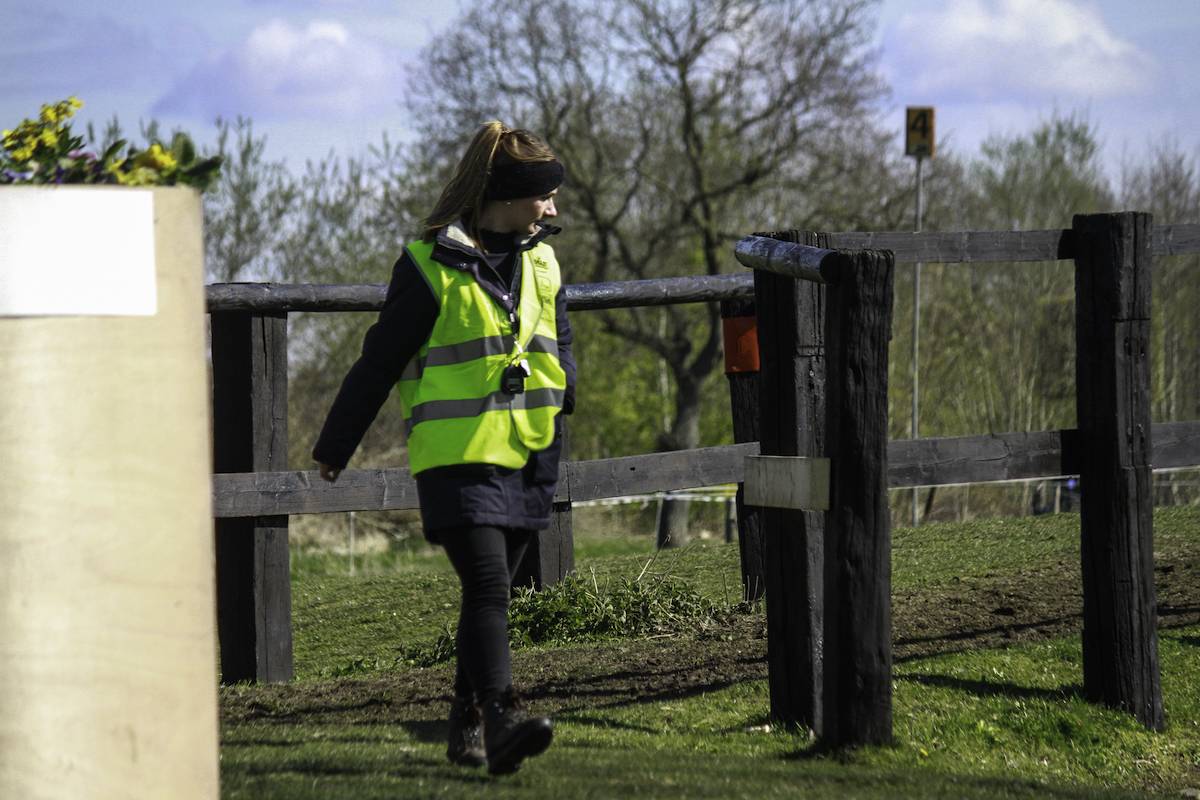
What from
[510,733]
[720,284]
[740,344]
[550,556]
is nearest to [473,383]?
[510,733]

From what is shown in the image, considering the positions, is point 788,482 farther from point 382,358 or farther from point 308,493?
point 308,493

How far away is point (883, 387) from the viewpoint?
13.9 feet

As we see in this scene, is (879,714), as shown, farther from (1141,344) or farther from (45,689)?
(45,689)

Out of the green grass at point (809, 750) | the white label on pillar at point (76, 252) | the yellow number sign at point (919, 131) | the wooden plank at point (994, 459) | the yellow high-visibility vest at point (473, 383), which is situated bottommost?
the green grass at point (809, 750)

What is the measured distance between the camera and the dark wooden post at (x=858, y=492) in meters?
4.17

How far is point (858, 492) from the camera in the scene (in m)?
4.19

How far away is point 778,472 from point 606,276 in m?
28.3

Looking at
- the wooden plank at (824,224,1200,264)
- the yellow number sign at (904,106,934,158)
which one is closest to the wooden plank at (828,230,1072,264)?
the wooden plank at (824,224,1200,264)

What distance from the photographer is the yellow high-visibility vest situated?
3.90 metres

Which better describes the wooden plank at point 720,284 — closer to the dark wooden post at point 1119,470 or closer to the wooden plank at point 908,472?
the dark wooden post at point 1119,470

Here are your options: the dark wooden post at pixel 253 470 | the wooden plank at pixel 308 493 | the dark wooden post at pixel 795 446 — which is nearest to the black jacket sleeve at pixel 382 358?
the dark wooden post at pixel 795 446

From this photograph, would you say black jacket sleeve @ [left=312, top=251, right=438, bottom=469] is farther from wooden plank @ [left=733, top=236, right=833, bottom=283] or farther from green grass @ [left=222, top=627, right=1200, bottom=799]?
wooden plank @ [left=733, top=236, right=833, bottom=283]

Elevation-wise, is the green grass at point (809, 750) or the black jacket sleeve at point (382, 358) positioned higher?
the black jacket sleeve at point (382, 358)

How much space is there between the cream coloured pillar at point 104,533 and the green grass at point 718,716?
85cm
